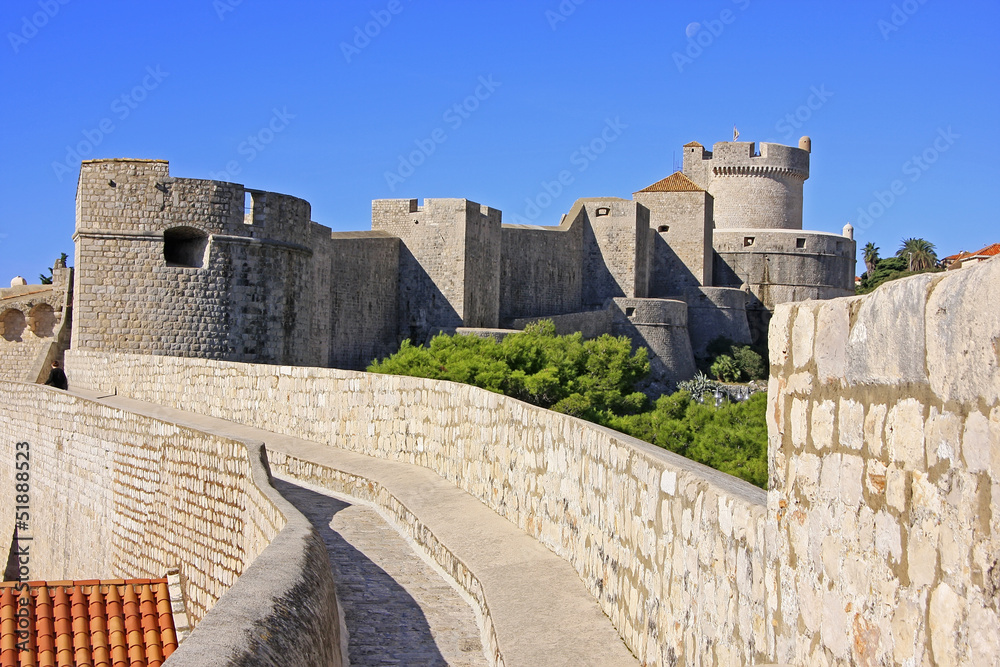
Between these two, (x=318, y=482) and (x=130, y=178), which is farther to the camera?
(x=130, y=178)

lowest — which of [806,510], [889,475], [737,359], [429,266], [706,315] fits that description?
[806,510]

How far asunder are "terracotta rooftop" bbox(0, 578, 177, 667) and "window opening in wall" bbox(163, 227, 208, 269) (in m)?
9.13

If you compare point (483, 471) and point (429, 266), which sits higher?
point (429, 266)

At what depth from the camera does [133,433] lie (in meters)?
9.62

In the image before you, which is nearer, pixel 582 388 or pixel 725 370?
pixel 582 388

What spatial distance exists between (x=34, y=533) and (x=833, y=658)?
12.4 meters

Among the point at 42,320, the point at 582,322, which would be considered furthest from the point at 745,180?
the point at 42,320

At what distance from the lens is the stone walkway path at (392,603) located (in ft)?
15.0

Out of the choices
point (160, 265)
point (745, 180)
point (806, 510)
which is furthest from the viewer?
point (745, 180)

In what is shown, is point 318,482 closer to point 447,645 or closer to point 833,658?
point 447,645

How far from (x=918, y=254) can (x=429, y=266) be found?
113ft

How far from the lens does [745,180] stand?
43969 mm

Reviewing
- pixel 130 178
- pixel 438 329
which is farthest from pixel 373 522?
pixel 438 329

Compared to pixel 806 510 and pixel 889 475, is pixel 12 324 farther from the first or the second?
pixel 889 475
